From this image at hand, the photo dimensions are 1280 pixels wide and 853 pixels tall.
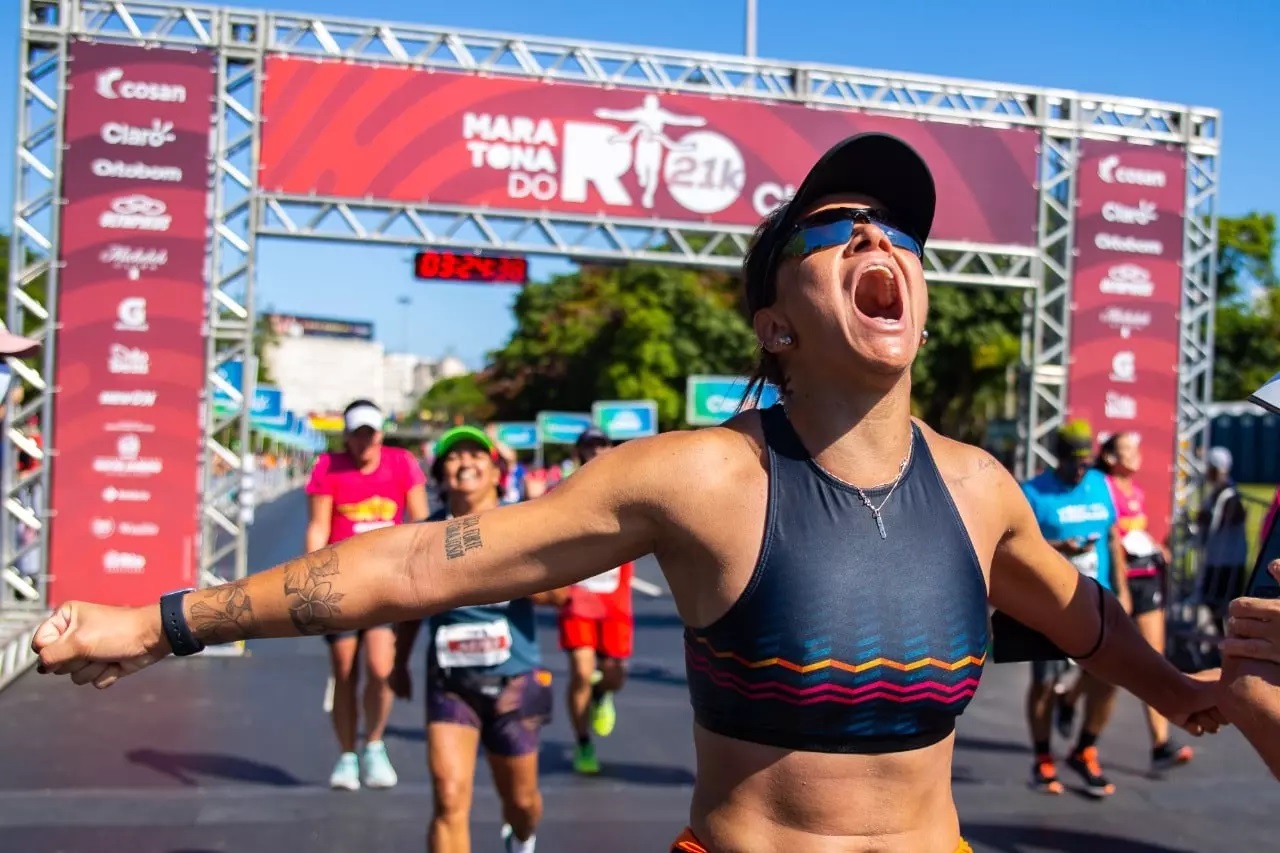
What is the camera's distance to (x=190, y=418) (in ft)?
33.4

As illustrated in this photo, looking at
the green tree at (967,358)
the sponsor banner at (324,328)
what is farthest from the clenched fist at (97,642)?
the sponsor banner at (324,328)

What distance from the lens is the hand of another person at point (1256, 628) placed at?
200 cm

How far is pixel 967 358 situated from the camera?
34844 mm

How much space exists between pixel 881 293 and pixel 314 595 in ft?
3.53

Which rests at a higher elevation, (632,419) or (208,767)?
(632,419)

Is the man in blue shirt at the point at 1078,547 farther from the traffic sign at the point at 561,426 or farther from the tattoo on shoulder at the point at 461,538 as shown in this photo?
the traffic sign at the point at 561,426

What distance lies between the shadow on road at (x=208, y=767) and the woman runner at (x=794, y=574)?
4866 millimetres

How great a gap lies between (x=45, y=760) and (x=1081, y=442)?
5717mm

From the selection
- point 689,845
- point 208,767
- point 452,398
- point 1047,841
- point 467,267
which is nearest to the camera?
point 689,845

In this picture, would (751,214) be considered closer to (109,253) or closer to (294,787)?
(109,253)

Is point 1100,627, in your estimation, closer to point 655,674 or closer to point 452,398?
point 655,674

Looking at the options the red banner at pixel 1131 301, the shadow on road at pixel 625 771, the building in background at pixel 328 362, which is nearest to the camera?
the shadow on road at pixel 625 771

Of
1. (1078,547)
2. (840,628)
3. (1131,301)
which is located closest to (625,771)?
(1078,547)

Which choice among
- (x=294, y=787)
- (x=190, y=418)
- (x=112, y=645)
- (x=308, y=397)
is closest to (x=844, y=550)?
(x=112, y=645)
